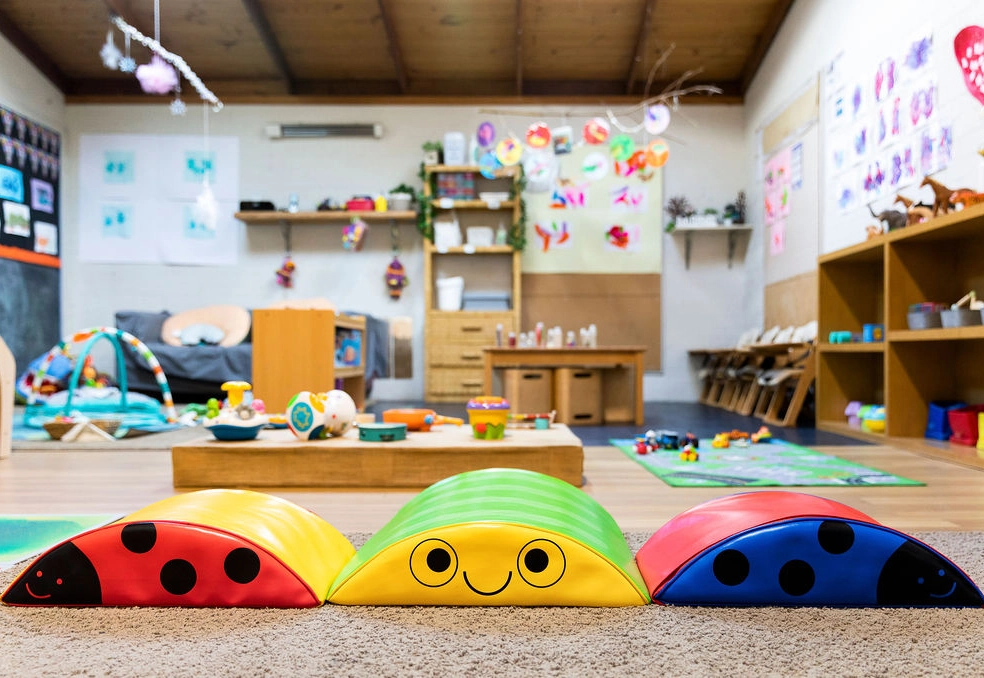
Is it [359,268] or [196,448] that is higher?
[359,268]

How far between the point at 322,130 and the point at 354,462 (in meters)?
5.32

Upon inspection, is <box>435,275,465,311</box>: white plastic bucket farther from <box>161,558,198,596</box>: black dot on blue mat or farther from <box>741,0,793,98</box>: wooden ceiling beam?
<box>161,558,198,596</box>: black dot on blue mat

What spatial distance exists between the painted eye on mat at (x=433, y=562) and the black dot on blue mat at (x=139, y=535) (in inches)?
17.1

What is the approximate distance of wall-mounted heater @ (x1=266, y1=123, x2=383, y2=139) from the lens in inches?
276

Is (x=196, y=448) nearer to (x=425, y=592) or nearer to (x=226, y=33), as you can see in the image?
(x=425, y=592)

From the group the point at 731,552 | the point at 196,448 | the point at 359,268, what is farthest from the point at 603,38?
the point at 731,552

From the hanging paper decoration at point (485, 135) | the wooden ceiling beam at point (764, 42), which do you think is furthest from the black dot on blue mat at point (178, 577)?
the wooden ceiling beam at point (764, 42)

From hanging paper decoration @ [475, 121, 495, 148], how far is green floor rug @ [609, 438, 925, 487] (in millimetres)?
4122

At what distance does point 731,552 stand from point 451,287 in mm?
5507

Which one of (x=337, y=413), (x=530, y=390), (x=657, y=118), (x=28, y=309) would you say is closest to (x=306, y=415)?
(x=337, y=413)

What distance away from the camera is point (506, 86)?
7.01 meters

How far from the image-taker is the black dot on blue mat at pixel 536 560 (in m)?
1.22

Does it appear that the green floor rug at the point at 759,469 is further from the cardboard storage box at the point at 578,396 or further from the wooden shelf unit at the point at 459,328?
the wooden shelf unit at the point at 459,328

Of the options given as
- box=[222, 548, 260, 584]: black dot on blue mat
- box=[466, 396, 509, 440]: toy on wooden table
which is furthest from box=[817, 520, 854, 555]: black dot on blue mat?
box=[466, 396, 509, 440]: toy on wooden table
